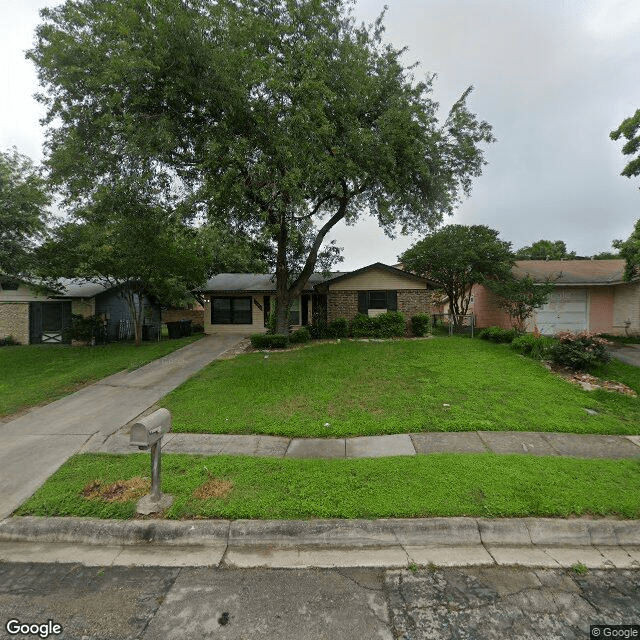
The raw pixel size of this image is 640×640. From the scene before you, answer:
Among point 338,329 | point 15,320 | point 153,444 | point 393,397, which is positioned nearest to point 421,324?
point 338,329

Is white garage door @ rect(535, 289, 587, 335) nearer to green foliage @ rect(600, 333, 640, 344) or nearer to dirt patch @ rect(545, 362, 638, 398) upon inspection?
green foliage @ rect(600, 333, 640, 344)

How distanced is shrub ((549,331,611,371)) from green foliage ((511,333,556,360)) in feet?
1.57

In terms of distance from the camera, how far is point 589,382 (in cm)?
869

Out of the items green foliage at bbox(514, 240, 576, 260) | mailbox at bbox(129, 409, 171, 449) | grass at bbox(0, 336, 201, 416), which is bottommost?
grass at bbox(0, 336, 201, 416)

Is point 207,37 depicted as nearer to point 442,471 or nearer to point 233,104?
point 233,104

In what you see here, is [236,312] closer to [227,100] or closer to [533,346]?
[227,100]

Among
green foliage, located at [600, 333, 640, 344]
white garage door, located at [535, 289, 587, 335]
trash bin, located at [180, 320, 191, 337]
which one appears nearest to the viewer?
green foliage, located at [600, 333, 640, 344]

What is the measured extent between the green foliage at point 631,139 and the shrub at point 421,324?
27.4ft

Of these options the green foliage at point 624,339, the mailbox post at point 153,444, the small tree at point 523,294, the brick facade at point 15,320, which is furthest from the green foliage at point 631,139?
the brick facade at point 15,320

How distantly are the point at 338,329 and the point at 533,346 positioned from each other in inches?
306

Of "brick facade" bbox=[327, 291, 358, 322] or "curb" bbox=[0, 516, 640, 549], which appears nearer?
"curb" bbox=[0, 516, 640, 549]

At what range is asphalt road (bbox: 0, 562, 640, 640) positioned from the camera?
8.16 ft

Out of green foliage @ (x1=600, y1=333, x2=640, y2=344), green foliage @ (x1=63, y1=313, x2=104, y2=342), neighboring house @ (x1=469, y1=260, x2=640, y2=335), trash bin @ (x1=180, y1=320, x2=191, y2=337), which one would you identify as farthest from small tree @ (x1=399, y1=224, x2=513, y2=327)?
green foliage @ (x1=63, y1=313, x2=104, y2=342)

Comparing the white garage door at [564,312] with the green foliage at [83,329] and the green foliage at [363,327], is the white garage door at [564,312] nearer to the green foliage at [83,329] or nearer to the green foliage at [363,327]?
the green foliage at [363,327]
